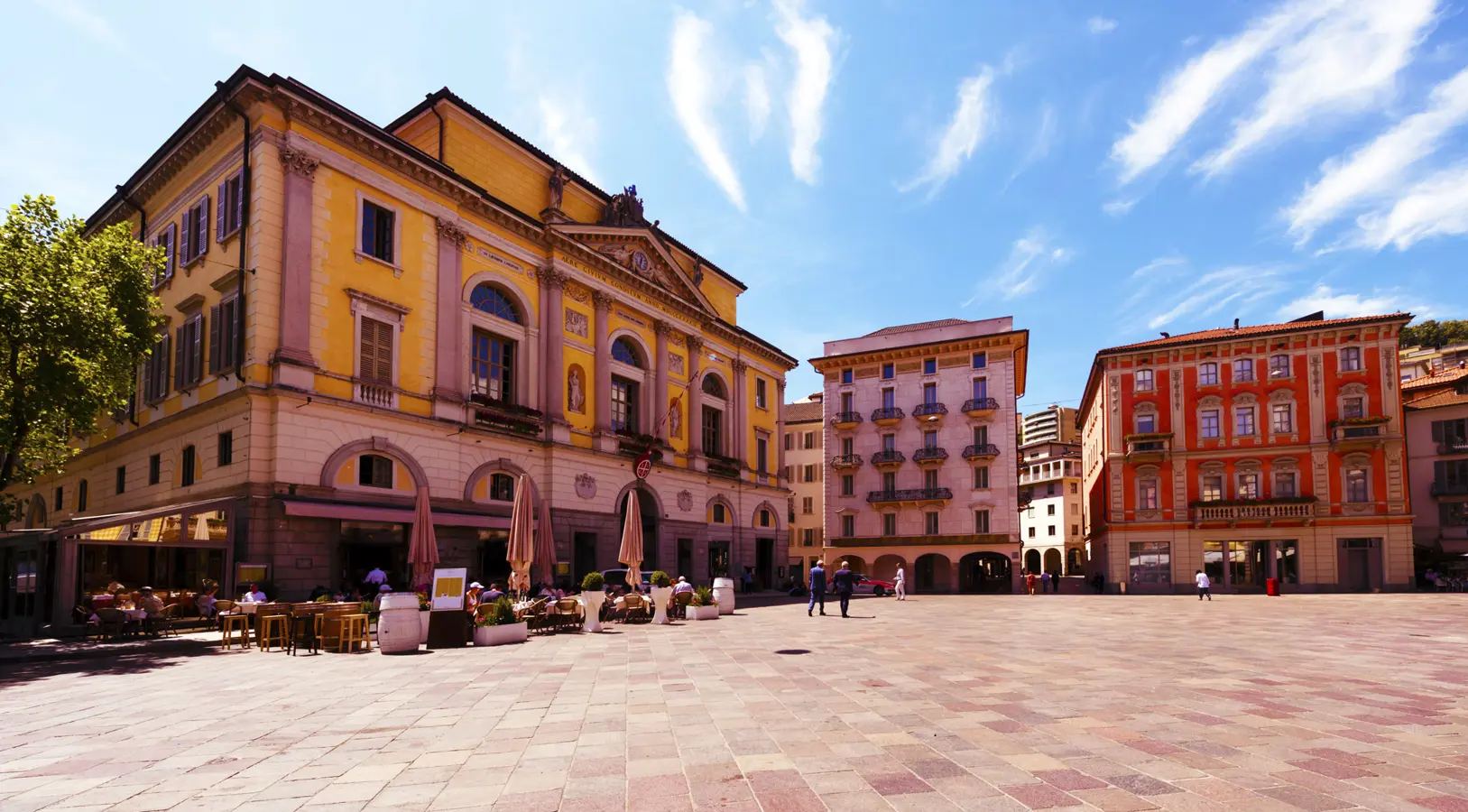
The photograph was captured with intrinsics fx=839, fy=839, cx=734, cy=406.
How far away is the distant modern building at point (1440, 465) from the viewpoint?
156 ft

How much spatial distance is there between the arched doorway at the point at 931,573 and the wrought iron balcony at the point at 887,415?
8.81m

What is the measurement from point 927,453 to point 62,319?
43.8 metres

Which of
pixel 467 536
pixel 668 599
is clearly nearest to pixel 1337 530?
pixel 668 599

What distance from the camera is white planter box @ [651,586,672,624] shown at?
2217 cm

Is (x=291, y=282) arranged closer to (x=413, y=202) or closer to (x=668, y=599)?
(x=413, y=202)

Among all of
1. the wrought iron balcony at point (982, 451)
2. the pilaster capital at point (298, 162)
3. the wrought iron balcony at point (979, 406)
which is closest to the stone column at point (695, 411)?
the wrought iron balcony at point (982, 451)

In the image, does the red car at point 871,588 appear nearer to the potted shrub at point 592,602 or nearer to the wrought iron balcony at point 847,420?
the wrought iron balcony at point 847,420

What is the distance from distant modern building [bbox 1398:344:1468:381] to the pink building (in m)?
36.8

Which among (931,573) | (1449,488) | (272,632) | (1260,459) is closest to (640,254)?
(272,632)

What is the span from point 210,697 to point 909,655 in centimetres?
1020

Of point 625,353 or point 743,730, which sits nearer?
point 743,730

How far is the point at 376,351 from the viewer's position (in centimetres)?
2558

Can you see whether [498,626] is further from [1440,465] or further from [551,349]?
[1440,465]

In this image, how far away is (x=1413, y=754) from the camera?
23.2ft
